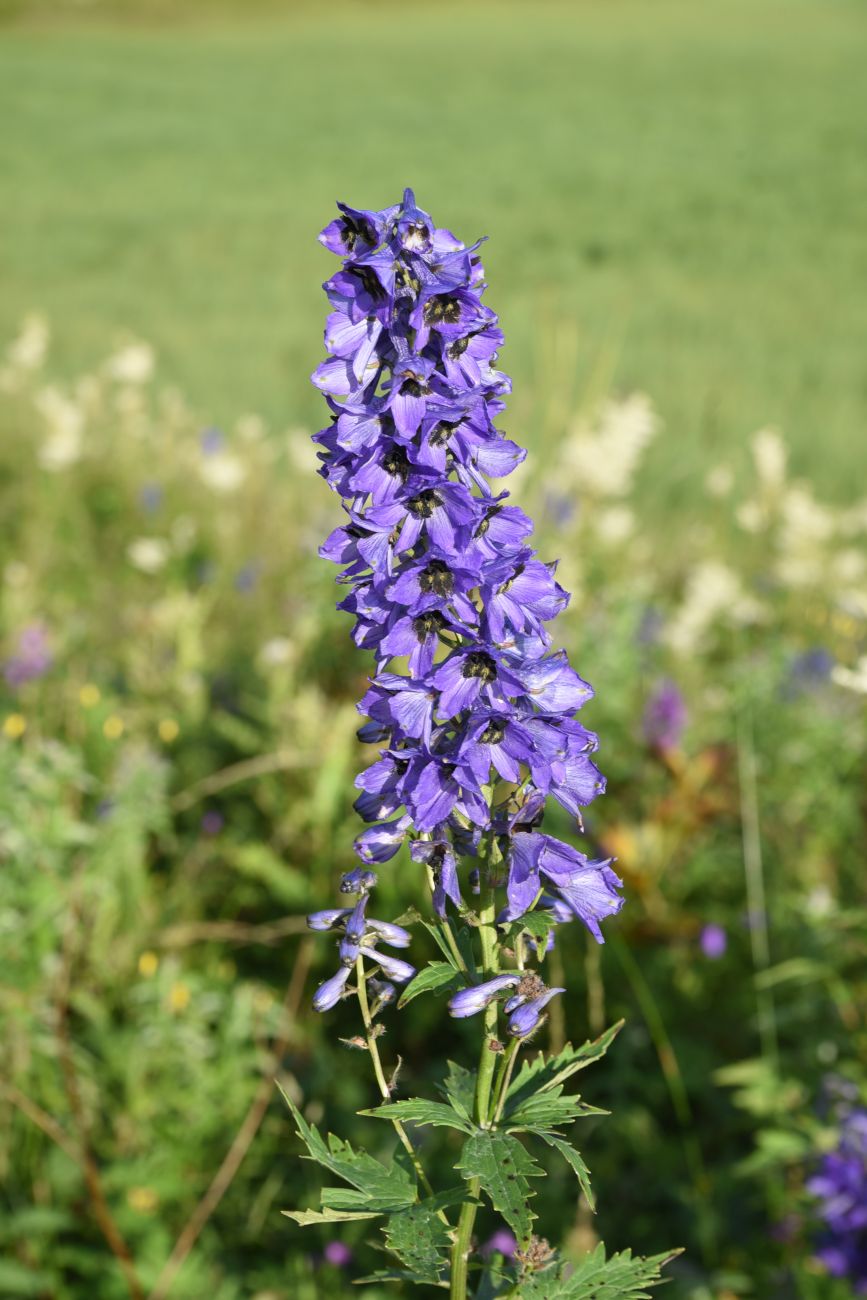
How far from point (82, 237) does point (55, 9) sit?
109 ft


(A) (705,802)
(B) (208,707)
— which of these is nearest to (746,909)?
(A) (705,802)

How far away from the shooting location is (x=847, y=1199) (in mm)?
2102

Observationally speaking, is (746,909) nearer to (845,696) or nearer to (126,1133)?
(845,696)

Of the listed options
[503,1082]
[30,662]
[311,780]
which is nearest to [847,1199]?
[503,1082]

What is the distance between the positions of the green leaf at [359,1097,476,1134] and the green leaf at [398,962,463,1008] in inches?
3.7

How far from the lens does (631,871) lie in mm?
3389

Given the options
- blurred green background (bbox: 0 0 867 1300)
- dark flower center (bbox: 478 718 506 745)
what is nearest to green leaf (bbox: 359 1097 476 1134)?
dark flower center (bbox: 478 718 506 745)

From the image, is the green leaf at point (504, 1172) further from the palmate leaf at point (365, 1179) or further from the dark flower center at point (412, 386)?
the dark flower center at point (412, 386)

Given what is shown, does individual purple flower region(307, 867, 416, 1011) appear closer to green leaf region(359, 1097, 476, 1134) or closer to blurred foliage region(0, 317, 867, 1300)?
green leaf region(359, 1097, 476, 1134)

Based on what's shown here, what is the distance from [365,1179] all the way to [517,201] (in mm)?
17089

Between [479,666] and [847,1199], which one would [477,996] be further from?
[847,1199]

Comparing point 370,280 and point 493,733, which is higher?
point 370,280

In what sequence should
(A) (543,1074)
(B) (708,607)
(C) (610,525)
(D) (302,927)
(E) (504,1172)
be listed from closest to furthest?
(E) (504,1172)
(A) (543,1074)
(D) (302,927)
(B) (708,607)
(C) (610,525)

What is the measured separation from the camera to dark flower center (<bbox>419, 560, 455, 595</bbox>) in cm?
111
